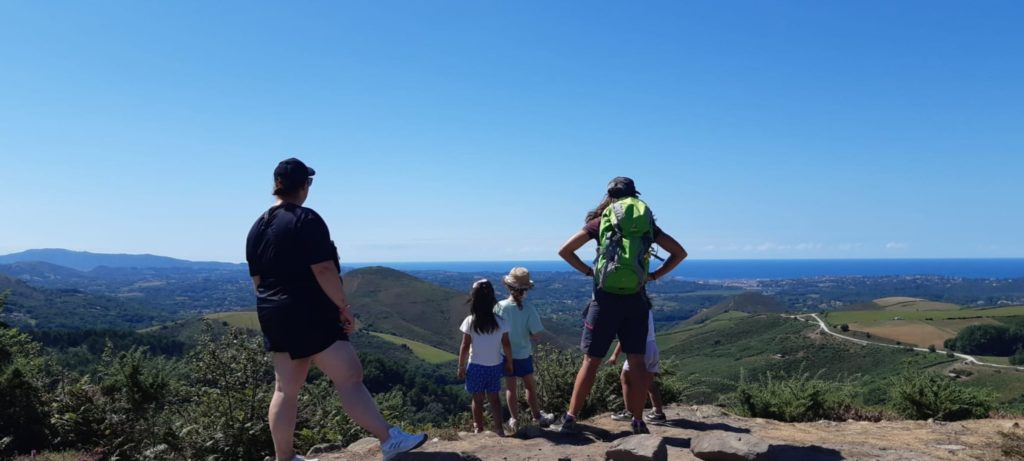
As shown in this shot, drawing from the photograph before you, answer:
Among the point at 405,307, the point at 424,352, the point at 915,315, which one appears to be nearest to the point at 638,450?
the point at 424,352

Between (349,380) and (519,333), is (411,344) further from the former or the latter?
(349,380)

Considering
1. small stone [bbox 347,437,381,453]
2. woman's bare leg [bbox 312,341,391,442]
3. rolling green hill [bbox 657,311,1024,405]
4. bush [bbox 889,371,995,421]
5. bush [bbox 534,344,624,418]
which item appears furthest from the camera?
rolling green hill [bbox 657,311,1024,405]

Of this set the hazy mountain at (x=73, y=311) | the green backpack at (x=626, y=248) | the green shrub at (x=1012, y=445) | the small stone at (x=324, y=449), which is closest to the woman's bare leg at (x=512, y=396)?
the green backpack at (x=626, y=248)

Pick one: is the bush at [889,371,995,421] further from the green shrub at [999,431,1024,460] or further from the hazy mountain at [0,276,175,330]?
the hazy mountain at [0,276,175,330]

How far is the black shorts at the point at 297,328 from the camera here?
3.83m

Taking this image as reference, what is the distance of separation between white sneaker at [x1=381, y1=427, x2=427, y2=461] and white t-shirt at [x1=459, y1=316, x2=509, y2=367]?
1.58 m

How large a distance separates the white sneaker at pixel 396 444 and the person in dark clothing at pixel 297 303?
0.01m

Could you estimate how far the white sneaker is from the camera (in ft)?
13.7

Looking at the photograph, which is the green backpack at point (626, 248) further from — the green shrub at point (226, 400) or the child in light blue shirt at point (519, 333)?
the green shrub at point (226, 400)

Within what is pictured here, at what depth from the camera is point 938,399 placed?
6.69m

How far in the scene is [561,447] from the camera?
201 inches

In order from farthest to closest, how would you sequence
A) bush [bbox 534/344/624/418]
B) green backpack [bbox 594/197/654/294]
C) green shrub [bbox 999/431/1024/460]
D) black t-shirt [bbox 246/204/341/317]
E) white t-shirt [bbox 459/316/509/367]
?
bush [bbox 534/344/624/418], white t-shirt [bbox 459/316/509/367], green backpack [bbox 594/197/654/294], green shrub [bbox 999/431/1024/460], black t-shirt [bbox 246/204/341/317]

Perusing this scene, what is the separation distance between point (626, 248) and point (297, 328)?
102 inches

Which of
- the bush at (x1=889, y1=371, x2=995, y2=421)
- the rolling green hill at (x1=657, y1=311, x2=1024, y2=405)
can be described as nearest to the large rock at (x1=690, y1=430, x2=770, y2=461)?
the bush at (x1=889, y1=371, x2=995, y2=421)
